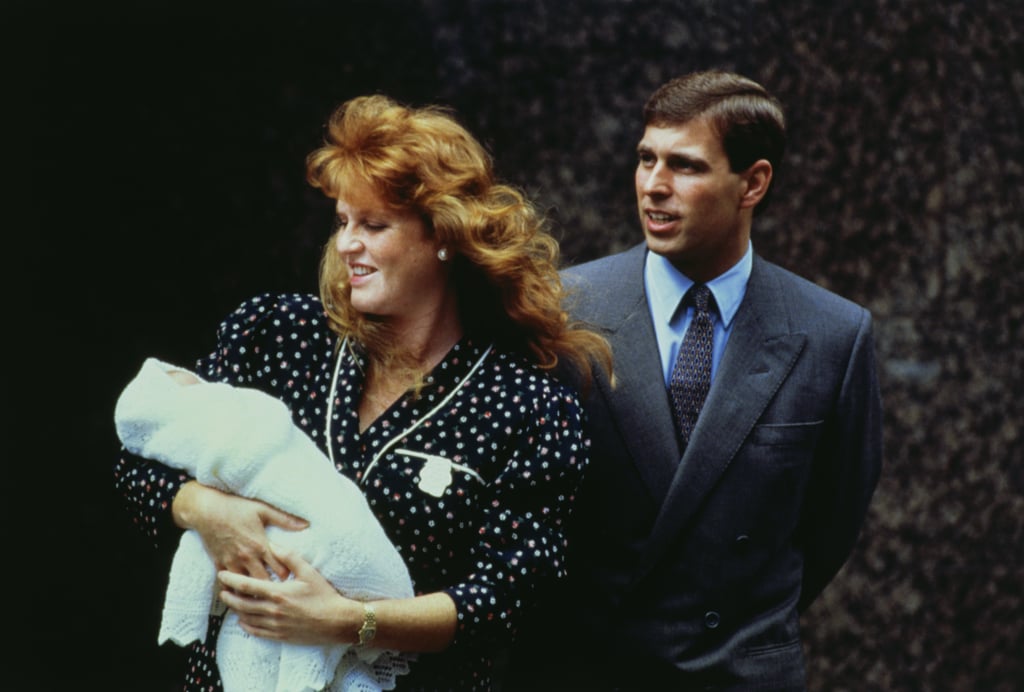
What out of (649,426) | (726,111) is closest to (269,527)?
(649,426)

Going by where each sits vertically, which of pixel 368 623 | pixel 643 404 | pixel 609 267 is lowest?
pixel 368 623

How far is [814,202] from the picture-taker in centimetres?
401

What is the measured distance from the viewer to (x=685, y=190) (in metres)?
2.97

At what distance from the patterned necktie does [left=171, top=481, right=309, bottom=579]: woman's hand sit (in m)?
0.92

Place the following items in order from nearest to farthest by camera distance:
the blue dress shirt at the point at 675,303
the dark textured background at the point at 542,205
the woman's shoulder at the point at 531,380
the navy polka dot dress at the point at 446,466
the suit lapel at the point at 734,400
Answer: the navy polka dot dress at the point at 446,466 < the woman's shoulder at the point at 531,380 < the suit lapel at the point at 734,400 < the blue dress shirt at the point at 675,303 < the dark textured background at the point at 542,205

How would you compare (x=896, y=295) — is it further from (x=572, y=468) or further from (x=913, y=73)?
(x=572, y=468)

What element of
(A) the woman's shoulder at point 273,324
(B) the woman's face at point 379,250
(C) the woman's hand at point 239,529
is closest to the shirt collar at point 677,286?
(B) the woman's face at point 379,250

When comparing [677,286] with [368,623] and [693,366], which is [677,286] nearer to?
[693,366]

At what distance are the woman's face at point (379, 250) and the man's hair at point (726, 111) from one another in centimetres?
65

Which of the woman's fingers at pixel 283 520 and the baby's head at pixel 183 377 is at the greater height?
the baby's head at pixel 183 377

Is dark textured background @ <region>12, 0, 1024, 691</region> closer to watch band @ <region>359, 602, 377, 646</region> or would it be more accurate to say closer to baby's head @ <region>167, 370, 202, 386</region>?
baby's head @ <region>167, 370, 202, 386</region>

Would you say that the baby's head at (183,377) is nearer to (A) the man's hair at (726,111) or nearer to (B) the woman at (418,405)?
(B) the woman at (418,405)

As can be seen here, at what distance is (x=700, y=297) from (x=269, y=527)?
110 centimetres

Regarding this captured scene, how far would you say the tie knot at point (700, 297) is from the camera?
3.05 m
